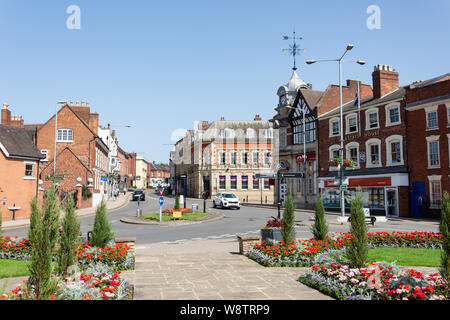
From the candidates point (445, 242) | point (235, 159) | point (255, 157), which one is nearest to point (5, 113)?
point (235, 159)

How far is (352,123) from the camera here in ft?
127

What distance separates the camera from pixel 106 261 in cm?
1077

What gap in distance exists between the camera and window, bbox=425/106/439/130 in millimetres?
30578

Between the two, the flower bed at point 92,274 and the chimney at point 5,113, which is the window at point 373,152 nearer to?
the flower bed at point 92,274

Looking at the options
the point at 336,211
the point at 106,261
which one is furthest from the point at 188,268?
the point at 336,211

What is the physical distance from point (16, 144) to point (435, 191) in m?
34.2

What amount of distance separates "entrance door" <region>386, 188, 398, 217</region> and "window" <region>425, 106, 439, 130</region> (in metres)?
6.16

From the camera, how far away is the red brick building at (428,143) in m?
29.8

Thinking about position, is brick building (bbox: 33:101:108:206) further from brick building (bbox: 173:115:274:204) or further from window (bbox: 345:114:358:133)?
window (bbox: 345:114:358:133)

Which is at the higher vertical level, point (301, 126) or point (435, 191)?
point (301, 126)

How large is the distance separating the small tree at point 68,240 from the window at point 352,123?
33700 mm

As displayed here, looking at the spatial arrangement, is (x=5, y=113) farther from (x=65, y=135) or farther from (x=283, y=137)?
(x=283, y=137)

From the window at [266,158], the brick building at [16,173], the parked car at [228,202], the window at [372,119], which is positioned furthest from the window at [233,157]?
the brick building at [16,173]
